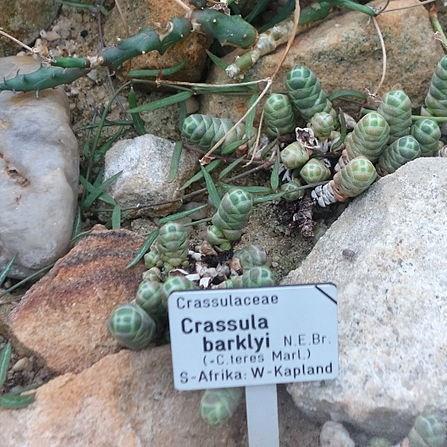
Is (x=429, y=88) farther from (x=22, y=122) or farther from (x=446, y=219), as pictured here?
(x=22, y=122)

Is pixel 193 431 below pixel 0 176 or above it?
below

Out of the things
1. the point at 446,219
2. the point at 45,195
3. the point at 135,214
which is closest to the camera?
the point at 446,219

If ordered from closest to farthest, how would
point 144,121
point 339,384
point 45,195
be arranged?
1. point 339,384
2. point 45,195
3. point 144,121

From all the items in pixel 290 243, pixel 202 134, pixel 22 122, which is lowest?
pixel 290 243

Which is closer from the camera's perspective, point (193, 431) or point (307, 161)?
point (193, 431)

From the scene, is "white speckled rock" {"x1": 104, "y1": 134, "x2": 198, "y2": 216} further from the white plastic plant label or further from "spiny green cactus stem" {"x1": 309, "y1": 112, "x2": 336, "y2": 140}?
the white plastic plant label

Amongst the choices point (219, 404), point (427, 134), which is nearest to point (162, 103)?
point (427, 134)

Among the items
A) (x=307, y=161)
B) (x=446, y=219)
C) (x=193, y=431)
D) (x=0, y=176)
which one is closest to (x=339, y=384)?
(x=193, y=431)
